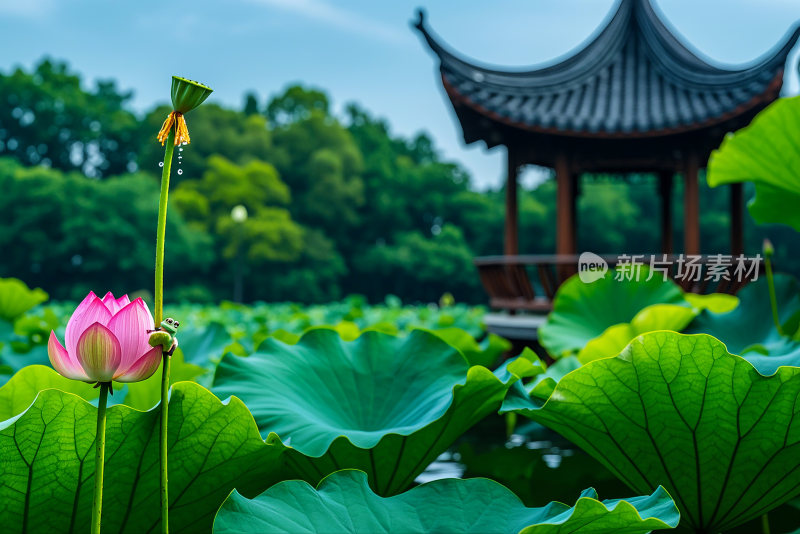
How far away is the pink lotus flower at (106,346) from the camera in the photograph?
0.43m

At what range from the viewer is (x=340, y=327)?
167cm

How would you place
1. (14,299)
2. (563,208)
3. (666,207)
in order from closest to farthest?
(14,299) → (563,208) → (666,207)

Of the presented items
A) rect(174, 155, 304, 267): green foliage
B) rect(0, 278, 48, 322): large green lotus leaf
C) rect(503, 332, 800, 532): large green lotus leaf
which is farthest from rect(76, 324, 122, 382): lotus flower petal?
rect(174, 155, 304, 267): green foliage

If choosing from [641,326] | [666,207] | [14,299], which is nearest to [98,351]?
[641,326]

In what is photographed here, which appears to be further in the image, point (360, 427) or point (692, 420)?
point (360, 427)

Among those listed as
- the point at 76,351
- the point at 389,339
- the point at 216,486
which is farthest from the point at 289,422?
the point at 76,351

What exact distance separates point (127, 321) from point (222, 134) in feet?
56.9

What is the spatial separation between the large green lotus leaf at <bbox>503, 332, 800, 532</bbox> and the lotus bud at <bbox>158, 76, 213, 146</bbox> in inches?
17.3

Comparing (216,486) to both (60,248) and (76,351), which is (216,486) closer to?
(76,351)

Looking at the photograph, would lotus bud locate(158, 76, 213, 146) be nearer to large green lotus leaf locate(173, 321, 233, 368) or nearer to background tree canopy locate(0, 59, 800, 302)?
large green lotus leaf locate(173, 321, 233, 368)

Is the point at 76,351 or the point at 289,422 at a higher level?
the point at 76,351

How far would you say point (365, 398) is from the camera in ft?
3.03

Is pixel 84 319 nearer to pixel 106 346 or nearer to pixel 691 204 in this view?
pixel 106 346

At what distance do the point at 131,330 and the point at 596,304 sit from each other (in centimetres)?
156
